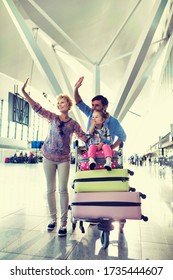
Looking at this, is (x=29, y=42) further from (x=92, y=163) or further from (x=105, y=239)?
(x=105, y=239)

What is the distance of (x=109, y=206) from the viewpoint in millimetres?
2133

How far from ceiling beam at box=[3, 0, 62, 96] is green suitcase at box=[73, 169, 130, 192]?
10921 millimetres

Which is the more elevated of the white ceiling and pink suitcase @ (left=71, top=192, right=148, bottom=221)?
the white ceiling

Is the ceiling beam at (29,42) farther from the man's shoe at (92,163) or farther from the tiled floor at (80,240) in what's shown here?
the man's shoe at (92,163)

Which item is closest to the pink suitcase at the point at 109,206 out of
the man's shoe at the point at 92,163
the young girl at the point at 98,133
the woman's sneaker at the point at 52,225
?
the man's shoe at the point at 92,163

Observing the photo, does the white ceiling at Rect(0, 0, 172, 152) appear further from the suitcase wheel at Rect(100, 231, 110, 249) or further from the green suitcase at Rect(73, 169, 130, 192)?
the suitcase wheel at Rect(100, 231, 110, 249)

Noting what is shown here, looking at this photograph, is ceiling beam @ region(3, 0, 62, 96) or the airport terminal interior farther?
ceiling beam @ region(3, 0, 62, 96)

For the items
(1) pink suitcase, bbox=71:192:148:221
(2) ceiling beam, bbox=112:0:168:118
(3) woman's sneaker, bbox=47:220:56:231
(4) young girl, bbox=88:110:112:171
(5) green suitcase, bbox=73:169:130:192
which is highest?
(2) ceiling beam, bbox=112:0:168:118

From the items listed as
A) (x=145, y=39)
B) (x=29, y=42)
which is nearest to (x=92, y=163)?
(x=145, y=39)

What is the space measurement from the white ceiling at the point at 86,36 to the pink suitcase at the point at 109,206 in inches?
362

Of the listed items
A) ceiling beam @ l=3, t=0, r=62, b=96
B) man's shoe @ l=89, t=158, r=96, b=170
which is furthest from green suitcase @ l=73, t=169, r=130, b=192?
ceiling beam @ l=3, t=0, r=62, b=96

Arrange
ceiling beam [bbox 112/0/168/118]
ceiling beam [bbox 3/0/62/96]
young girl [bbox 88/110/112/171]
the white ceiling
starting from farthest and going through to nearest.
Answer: the white ceiling < ceiling beam [bbox 3/0/62/96] < ceiling beam [bbox 112/0/168/118] < young girl [bbox 88/110/112/171]

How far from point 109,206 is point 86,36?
49.4 ft

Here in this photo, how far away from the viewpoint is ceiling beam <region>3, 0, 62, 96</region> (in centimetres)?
1094
